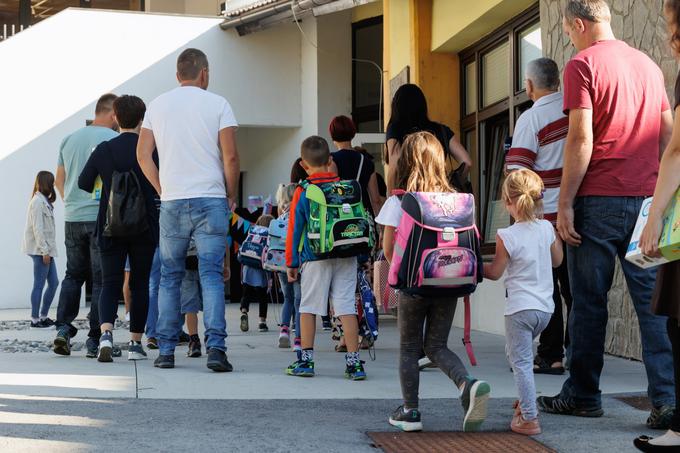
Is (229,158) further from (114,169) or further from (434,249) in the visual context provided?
(434,249)

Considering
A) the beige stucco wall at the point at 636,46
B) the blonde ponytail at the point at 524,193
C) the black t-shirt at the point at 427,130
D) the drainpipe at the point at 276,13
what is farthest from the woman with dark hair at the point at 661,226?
the drainpipe at the point at 276,13

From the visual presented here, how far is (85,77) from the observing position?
16734 mm

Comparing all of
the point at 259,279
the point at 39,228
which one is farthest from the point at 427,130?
the point at 39,228

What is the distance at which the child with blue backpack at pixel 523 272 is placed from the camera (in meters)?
4.83

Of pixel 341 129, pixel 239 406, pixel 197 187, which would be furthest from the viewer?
pixel 341 129

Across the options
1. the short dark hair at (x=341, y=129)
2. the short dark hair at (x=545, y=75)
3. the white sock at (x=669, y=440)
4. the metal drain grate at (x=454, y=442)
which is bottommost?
the metal drain grate at (x=454, y=442)

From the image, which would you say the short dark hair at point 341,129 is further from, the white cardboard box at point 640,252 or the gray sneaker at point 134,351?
the white cardboard box at point 640,252

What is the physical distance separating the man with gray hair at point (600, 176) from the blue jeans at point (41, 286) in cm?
830

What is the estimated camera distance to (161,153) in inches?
270

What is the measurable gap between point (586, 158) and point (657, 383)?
1.07 metres

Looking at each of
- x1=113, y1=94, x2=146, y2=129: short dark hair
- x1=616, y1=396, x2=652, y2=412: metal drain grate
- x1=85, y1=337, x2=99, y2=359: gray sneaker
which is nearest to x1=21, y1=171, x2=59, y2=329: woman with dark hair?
x1=85, y1=337, x2=99, y2=359: gray sneaker

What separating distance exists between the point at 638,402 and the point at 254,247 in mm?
5639

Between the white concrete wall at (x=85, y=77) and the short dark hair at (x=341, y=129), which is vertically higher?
the white concrete wall at (x=85, y=77)

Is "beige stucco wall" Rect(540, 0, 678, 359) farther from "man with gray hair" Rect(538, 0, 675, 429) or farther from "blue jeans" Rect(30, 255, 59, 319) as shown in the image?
"blue jeans" Rect(30, 255, 59, 319)
